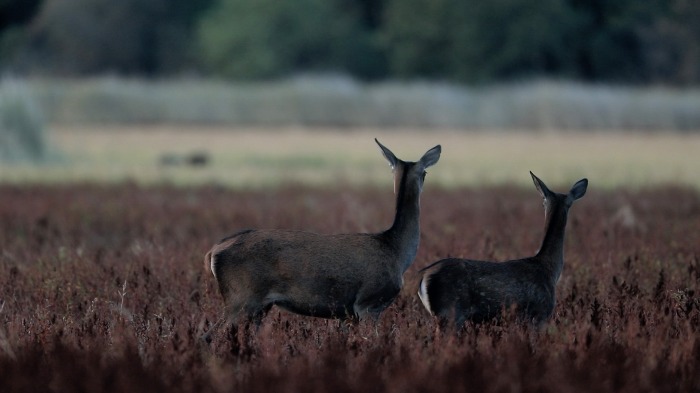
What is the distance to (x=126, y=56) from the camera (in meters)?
Result: 70.5

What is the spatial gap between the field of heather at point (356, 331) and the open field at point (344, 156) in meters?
9.58

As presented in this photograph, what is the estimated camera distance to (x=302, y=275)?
24.3 feet

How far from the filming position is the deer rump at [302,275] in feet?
24.1

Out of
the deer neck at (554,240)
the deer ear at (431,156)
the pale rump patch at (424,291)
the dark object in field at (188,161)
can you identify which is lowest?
the dark object in field at (188,161)

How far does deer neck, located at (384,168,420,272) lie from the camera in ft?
25.9

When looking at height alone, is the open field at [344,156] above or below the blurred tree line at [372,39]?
below

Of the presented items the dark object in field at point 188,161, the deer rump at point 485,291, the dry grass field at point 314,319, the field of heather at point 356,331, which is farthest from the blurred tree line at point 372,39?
the deer rump at point 485,291

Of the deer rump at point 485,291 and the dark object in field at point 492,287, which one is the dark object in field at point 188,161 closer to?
the dark object in field at point 492,287

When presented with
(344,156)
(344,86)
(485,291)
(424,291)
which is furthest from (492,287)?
(344,86)

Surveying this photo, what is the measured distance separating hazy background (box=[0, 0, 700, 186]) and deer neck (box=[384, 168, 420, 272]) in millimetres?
15659

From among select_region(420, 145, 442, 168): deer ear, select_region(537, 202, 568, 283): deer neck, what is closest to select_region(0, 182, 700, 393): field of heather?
select_region(537, 202, 568, 283): deer neck

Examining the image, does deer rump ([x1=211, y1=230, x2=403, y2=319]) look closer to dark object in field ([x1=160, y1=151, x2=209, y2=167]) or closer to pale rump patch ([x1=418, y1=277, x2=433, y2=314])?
pale rump patch ([x1=418, y1=277, x2=433, y2=314])

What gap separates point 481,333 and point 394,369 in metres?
0.93

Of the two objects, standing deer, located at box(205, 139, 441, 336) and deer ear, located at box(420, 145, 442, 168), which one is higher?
deer ear, located at box(420, 145, 442, 168)
